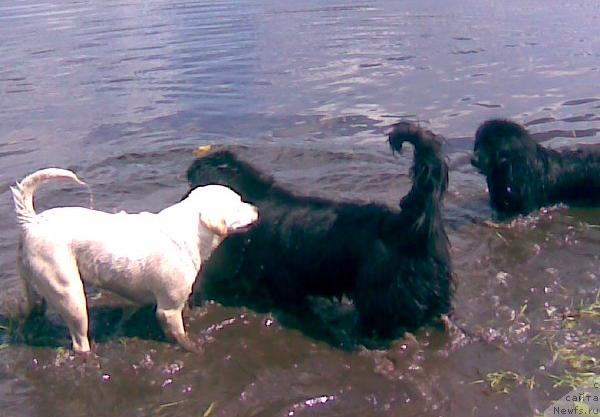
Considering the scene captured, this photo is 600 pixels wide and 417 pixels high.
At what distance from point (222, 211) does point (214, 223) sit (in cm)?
12

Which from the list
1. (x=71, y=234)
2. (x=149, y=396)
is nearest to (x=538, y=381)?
(x=149, y=396)

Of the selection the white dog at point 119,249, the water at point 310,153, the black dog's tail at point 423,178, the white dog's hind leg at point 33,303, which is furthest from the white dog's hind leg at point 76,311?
the black dog's tail at point 423,178

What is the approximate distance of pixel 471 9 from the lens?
65.1ft

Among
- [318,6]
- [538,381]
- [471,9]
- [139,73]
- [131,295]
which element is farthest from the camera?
[318,6]

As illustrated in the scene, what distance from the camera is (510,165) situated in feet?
23.8

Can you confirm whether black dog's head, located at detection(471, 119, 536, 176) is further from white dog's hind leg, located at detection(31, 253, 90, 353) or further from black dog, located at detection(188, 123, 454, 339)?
white dog's hind leg, located at detection(31, 253, 90, 353)

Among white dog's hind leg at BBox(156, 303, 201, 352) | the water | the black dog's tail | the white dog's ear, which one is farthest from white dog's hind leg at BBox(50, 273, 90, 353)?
the black dog's tail

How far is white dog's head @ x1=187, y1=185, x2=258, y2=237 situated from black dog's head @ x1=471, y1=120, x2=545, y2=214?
315 centimetres

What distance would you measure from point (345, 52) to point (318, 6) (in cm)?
795

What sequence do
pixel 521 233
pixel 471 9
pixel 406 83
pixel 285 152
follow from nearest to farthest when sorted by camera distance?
pixel 521 233 < pixel 285 152 < pixel 406 83 < pixel 471 9

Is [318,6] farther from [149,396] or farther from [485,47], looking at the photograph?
[149,396]

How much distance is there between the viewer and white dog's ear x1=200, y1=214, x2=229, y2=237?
500cm

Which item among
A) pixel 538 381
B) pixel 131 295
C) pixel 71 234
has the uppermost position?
pixel 71 234

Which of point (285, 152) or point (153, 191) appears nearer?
point (153, 191)
